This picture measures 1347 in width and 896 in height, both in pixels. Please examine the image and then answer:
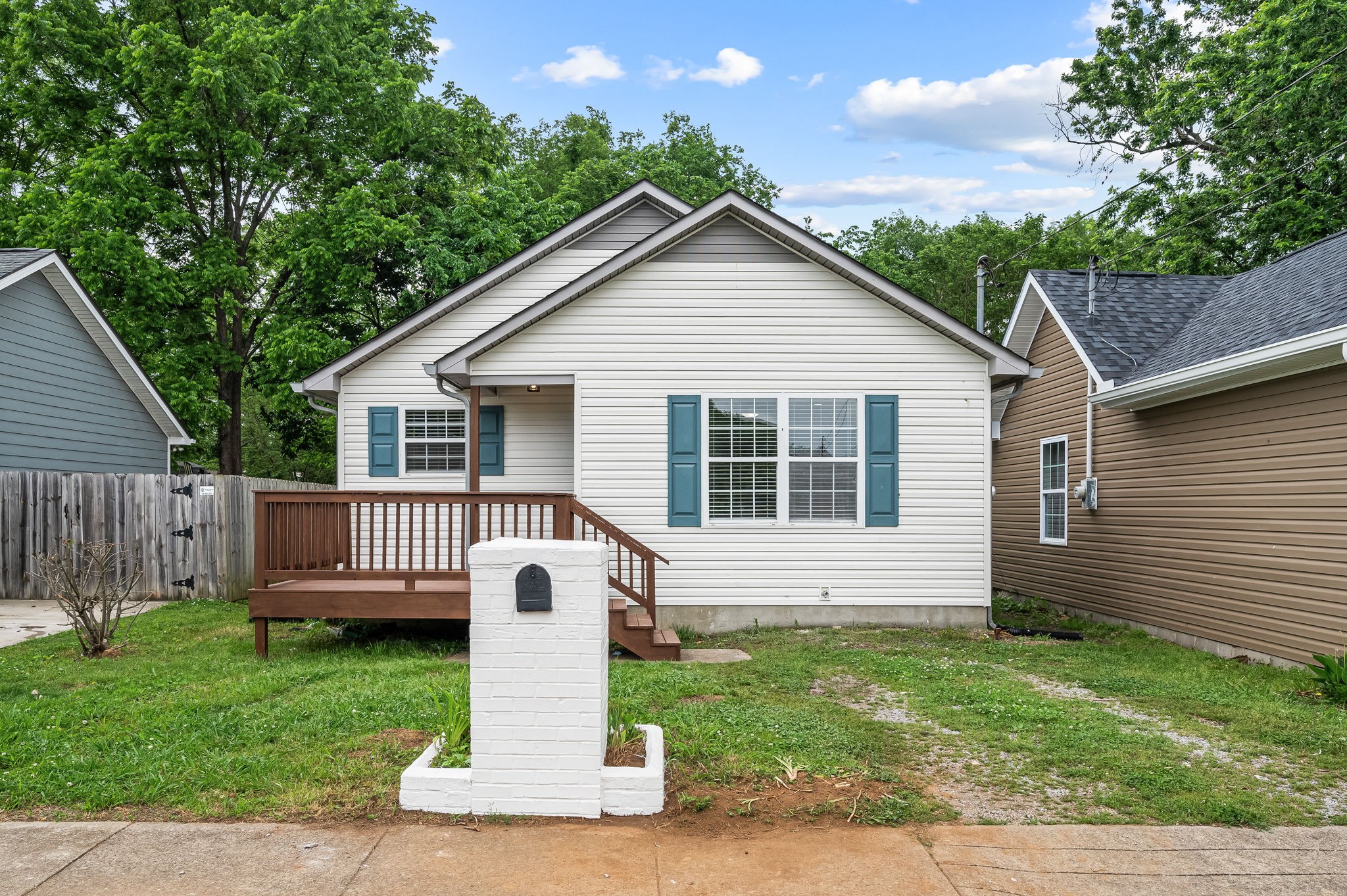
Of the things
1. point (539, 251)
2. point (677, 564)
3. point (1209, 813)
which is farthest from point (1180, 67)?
point (1209, 813)

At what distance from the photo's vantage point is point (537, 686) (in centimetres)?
419

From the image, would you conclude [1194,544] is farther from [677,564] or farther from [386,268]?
[386,268]

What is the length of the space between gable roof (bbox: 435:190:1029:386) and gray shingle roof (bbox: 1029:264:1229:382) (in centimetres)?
212

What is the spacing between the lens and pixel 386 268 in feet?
69.2

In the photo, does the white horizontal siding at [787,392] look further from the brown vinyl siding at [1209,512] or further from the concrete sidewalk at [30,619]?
the concrete sidewalk at [30,619]

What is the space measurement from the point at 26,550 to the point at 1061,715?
13053 millimetres

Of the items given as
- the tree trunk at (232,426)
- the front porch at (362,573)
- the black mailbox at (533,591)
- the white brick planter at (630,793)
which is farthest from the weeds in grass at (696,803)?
the tree trunk at (232,426)

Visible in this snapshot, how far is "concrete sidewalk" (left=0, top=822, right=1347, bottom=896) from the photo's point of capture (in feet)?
11.6

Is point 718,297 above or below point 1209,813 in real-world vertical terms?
above

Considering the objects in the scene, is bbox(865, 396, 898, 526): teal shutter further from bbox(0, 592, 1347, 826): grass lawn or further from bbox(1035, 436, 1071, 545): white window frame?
bbox(1035, 436, 1071, 545): white window frame

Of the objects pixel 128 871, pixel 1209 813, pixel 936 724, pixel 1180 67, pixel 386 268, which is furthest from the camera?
pixel 1180 67

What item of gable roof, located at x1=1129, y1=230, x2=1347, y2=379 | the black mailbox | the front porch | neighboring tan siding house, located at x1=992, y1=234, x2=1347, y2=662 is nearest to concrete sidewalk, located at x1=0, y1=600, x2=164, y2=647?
the front porch

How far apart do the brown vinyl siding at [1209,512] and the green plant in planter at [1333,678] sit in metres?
0.77

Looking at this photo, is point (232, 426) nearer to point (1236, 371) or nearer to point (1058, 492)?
point (1058, 492)
